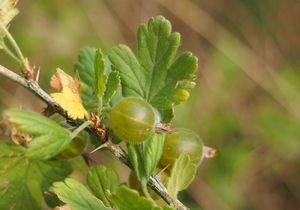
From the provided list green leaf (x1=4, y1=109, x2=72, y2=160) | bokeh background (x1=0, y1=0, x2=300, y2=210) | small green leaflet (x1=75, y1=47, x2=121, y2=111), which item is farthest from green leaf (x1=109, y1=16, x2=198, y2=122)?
bokeh background (x1=0, y1=0, x2=300, y2=210)

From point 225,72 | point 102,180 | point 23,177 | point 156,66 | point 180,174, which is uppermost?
point 225,72

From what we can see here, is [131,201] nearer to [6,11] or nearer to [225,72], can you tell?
[6,11]

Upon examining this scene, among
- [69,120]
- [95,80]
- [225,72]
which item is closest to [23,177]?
[69,120]

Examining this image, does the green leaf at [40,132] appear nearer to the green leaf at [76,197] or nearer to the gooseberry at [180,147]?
the green leaf at [76,197]

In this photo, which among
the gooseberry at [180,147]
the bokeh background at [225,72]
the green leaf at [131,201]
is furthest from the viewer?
the bokeh background at [225,72]

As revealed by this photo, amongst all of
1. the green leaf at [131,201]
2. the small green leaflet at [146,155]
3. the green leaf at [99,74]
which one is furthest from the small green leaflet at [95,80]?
the green leaf at [131,201]
